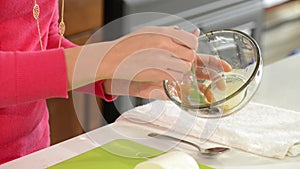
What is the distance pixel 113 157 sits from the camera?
965 millimetres

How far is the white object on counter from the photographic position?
85cm

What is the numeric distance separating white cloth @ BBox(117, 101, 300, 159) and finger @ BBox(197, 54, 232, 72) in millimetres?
143

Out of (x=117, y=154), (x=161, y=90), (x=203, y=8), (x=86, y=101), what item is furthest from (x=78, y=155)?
(x=203, y=8)

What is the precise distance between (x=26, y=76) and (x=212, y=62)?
0.26m

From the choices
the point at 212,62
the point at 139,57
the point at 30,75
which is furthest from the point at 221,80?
the point at 30,75

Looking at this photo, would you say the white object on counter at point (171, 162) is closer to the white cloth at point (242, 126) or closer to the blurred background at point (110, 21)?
the white cloth at point (242, 126)

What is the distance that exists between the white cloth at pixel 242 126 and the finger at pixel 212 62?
0.47 feet

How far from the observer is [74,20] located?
6.37 feet

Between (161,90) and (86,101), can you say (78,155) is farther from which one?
(86,101)

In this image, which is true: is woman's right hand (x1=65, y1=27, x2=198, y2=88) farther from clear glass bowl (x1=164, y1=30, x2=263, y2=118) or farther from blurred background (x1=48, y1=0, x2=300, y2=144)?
blurred background (x1=48, y1=0, x2=300, y2=144)

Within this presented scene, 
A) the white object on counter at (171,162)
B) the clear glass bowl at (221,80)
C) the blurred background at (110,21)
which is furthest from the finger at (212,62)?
the blurred background at (110,21)

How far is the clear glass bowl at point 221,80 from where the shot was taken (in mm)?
879

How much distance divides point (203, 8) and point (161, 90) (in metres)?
1.40

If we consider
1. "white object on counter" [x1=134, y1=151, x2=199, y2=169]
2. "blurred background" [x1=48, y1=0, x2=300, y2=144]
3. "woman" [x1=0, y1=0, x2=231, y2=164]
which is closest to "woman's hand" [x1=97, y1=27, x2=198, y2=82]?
"woman" [x1=0, y1=0, x2=231, y2=164]
